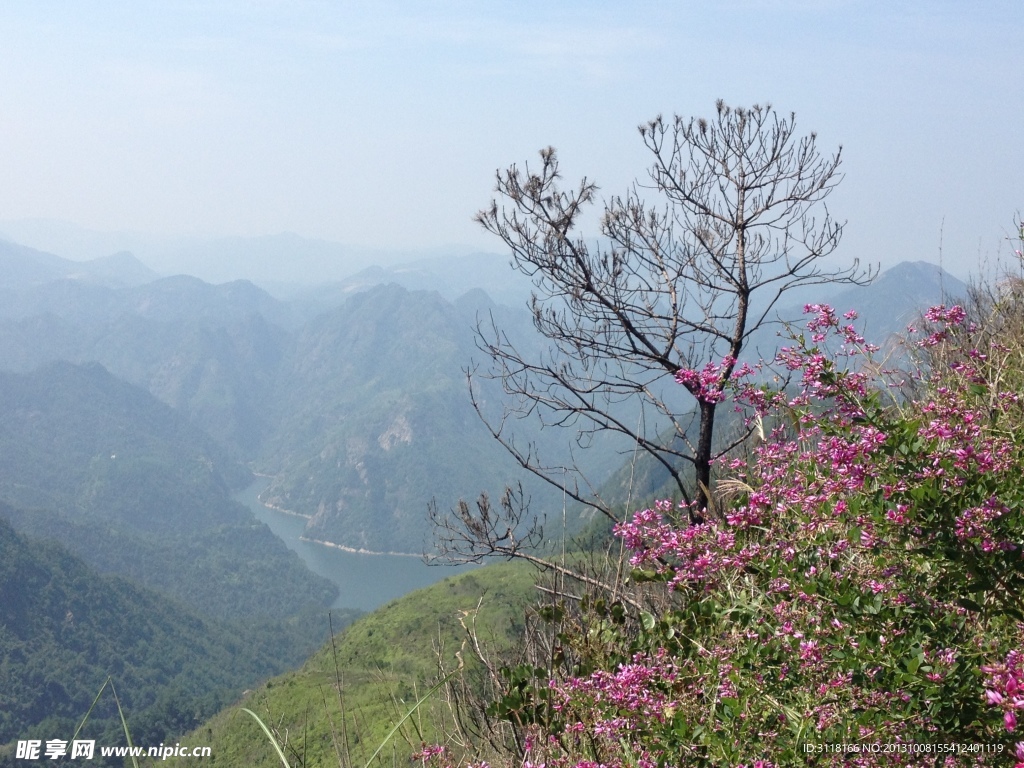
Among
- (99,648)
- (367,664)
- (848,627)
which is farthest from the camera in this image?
(99,648)

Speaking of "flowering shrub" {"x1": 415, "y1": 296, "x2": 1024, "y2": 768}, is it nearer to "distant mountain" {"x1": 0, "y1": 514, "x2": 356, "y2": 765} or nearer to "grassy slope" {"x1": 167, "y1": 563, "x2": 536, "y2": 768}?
"grassy slope" {"x1": 167, "y1": 563, "x2": 536, "y2": 768}

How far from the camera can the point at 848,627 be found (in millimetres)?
2400

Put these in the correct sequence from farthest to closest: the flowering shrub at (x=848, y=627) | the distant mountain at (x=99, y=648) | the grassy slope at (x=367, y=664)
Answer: the distant mountain at (x=99, y=648)
the grassy slope at (x=367, y=664)
the flowering shrub at (x=848, y=627)

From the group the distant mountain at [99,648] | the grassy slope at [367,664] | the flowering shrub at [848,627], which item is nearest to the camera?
the flowering shrub at [848,627]

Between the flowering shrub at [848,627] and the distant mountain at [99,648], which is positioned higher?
the flowering shrub at [848,627]

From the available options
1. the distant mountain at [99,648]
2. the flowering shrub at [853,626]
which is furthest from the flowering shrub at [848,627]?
the distant mountain at [99,648]

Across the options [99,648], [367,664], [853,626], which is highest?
[853,626]

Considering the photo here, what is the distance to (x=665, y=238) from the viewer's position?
7.70 meters

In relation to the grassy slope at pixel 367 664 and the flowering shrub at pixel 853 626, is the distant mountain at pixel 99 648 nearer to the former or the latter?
the grassy slope at pixel 367 664

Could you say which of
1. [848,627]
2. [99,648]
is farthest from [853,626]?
[99,648]

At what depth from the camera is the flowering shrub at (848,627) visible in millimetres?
2227

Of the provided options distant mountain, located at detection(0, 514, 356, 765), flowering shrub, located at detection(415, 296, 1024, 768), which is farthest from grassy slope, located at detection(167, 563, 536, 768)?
flowering shrub, located at detection(415, 296, 1024, 768)

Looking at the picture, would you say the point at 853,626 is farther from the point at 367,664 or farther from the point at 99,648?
the point at 99,648

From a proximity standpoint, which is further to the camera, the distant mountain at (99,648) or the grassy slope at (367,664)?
the distant mountain at (99,648)
